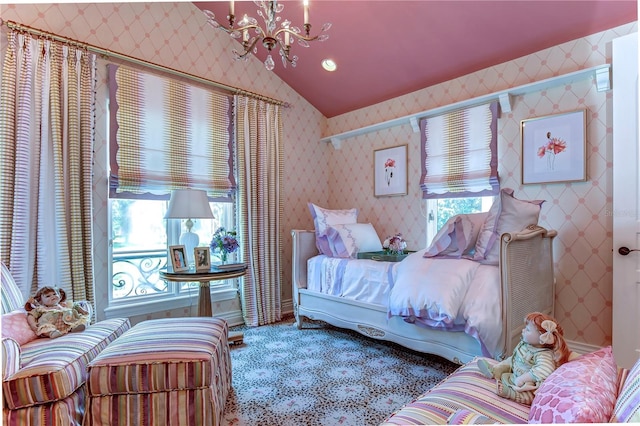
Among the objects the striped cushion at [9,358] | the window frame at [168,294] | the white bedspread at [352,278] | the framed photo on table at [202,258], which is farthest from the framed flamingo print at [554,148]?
the striped cushion at [9,358]

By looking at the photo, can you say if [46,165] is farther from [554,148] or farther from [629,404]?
[554,148]

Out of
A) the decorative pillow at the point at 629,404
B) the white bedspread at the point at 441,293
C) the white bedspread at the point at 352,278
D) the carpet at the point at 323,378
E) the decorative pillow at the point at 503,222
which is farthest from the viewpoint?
the white bedspread at the point at 352,278

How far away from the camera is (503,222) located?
7.59ft

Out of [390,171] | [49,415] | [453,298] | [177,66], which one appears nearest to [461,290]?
[453,298]

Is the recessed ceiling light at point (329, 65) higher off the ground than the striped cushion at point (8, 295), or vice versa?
the recessed ceiling light at point (329, 65)

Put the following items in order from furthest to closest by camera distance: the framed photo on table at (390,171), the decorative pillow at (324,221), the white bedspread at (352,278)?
the framed photo on table at (390,171)
the decorative pillow at (324,221)
the white bedspread at (352,278)

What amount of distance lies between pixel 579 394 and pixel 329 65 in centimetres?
343

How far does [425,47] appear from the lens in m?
3.01

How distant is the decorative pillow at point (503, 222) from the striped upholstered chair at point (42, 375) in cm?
232

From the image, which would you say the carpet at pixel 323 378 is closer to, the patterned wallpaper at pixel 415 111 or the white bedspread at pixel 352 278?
the white bedspread at pixel 352 278

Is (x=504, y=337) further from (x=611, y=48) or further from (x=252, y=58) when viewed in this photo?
(x=252, y=58)

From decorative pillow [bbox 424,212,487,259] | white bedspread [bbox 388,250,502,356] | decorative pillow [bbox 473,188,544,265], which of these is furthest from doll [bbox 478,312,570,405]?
decorative pillow [bbox 424,212,487,259]

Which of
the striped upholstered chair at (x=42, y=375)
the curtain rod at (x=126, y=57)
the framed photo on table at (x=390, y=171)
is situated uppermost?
the curtain rod at (x=126, y=57)

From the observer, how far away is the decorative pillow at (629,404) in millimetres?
737
